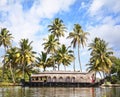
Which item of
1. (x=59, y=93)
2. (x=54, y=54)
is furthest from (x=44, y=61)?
(x=59, y=93)

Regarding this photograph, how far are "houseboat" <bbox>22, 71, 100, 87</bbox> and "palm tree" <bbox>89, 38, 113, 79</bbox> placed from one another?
2582mm

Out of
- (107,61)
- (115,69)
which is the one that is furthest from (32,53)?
(115,69)

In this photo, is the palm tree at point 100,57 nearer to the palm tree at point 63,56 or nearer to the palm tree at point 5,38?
the palm tree at point 63,56

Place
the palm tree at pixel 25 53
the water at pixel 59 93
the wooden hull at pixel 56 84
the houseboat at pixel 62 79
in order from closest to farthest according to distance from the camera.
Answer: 1. the water at pixel 59 93
2. the wooden hull at pixel 56 84
3. the houseboat at pixel 62 79
4. the palm tree at pixel 25 53

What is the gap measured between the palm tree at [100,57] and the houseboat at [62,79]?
102 inches

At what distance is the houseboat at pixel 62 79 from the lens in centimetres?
6625

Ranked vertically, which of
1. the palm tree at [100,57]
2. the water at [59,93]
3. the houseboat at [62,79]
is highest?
the palm tree at [100,57]

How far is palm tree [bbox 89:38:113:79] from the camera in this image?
6900 centimetres

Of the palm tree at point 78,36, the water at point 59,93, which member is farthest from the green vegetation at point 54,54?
the water at point 59,93

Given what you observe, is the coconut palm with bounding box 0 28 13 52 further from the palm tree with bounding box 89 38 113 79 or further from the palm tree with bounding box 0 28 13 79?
the palm tree with bounding box 89 38 113 79

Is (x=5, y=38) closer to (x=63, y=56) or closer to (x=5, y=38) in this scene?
(x=5, y=38)

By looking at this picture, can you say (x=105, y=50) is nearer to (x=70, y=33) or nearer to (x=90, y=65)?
(x=90, y=65)

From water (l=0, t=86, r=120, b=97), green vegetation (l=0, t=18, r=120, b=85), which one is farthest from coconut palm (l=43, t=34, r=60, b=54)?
water (l=0, t=86, r=120, b=97)

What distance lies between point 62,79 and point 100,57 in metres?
10.7
